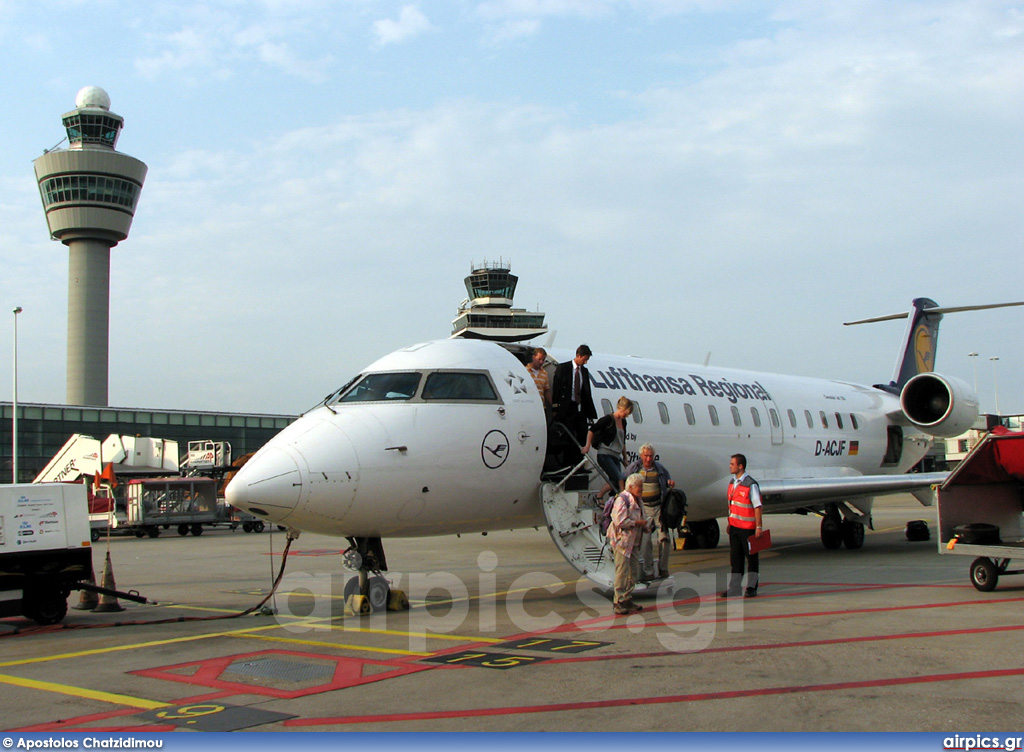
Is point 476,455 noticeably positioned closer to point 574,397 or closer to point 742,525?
point 574,397

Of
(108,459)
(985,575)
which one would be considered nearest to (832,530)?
(985,575)

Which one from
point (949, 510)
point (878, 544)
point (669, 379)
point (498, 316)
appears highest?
point (498, 316)

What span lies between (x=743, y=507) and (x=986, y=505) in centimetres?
335

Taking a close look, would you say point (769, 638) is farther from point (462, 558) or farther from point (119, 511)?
point (119, 511)

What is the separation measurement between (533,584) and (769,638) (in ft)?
17.0

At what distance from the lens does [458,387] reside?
10.9 meters

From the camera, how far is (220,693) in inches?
253

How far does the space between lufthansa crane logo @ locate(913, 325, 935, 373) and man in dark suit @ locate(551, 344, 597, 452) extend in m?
14.8

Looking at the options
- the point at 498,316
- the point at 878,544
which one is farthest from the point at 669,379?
the point at 498,316

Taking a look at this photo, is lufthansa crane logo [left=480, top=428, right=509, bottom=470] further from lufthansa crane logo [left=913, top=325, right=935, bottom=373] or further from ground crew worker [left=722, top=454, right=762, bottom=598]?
lufthansa crane logo [left=913, top=325, right=935, bottom=373]

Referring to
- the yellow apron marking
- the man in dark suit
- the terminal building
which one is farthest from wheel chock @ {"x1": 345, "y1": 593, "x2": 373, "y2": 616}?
the terminal building

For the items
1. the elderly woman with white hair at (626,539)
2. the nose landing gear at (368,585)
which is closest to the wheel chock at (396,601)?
the nose landing gear at (368,585)

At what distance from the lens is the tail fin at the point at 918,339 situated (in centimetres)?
2292

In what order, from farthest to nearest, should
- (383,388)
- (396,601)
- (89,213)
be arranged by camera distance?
(89,213) < (383,388) < (396,601)
